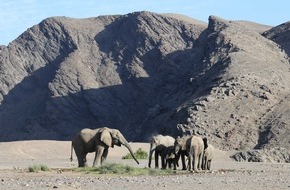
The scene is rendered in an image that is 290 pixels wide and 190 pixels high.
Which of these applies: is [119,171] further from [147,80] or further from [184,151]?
[147,80]

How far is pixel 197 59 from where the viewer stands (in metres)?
112

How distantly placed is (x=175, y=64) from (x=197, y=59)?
31.6 ft

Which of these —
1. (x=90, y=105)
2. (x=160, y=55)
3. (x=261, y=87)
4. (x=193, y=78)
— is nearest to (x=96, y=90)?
(x=90, y=105)

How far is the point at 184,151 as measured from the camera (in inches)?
1335

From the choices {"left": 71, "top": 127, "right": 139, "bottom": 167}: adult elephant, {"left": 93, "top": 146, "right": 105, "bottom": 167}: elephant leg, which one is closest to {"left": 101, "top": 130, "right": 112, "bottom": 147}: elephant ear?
{"left": 71, "top": 127, "right": 139, "bottom": 167}: adult elephant

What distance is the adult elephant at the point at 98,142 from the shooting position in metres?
32.6

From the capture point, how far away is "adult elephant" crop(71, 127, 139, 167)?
32562 millimetres

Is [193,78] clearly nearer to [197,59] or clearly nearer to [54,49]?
[197,59]

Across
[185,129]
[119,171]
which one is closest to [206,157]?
[119,171]

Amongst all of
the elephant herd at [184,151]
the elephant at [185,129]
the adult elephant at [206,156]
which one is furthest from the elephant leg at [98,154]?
the elephant at [185,129]

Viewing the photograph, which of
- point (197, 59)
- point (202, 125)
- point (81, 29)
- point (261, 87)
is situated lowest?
point (202, 125)

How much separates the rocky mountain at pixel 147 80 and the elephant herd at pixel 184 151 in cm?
3408

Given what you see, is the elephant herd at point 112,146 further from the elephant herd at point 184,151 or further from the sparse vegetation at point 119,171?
the sparse vegetation at point 119,171

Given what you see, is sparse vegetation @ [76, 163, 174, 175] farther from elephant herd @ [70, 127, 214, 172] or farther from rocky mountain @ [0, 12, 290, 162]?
rocky mountain @ [0, 12, 290, 162]
